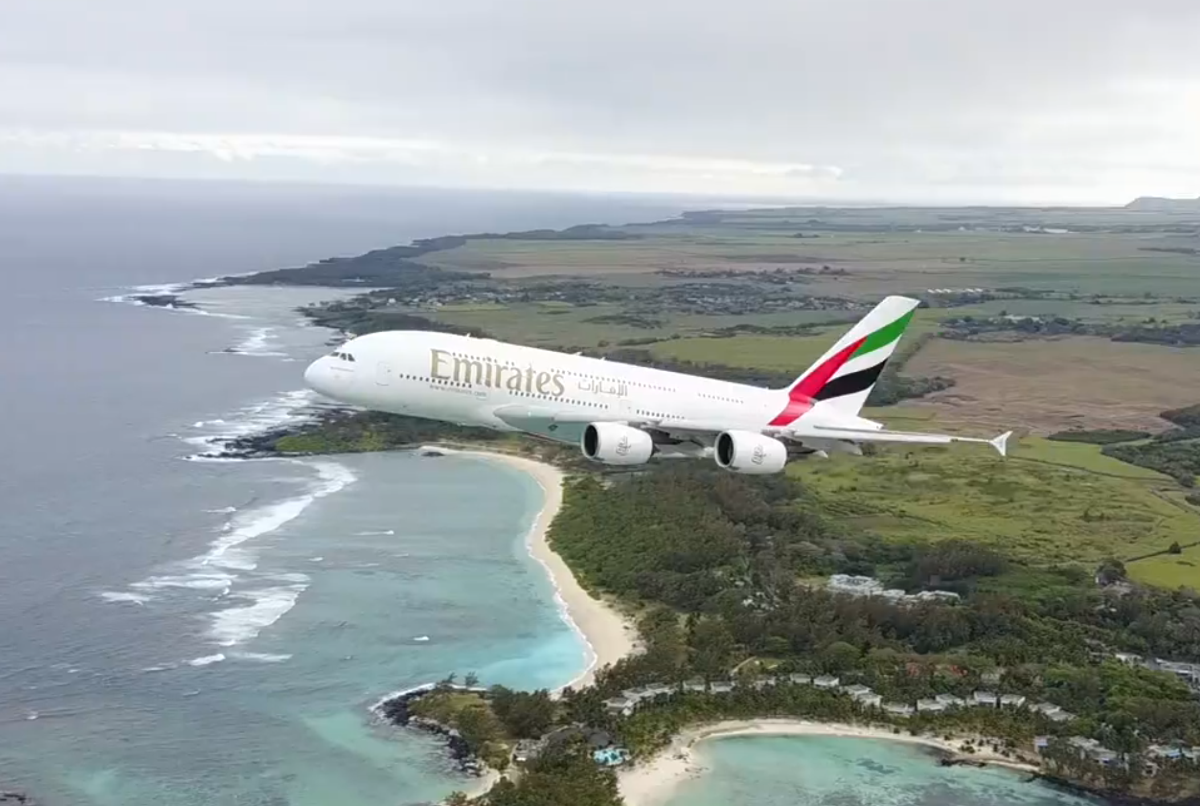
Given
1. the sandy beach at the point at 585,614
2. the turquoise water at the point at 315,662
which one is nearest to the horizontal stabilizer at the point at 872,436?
the sandy beach at the point at 585,614

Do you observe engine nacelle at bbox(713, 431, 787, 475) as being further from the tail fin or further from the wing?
the tail fin

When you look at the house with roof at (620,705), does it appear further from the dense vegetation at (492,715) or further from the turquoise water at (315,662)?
the turquoise water at (315,662)

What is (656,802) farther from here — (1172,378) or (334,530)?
(1172,378)

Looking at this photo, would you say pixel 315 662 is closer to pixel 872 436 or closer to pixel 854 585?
pixel 854 585

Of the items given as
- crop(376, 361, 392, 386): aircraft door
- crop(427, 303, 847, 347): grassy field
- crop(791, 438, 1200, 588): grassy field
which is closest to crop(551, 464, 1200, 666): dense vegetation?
crop(791, 438, 1200, 588): grassy field

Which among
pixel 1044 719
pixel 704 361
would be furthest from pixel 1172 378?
pixel 1044 719

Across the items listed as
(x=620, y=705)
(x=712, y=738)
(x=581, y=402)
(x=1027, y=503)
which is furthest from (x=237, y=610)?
(x=1027, y=503)

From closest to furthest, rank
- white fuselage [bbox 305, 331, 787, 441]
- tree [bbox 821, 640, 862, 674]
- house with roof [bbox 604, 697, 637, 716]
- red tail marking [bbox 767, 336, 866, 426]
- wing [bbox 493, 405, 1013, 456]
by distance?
white fuselage [bbox 305, 331, 787, 441] → wing [bbox 493, 405, 1013, 456] → red tail marking [bbox 767, 336, 866, 426] → house with roof [bbox 604, 697, 637, 716] → tree [bbox 821, 640, 862, 674]
